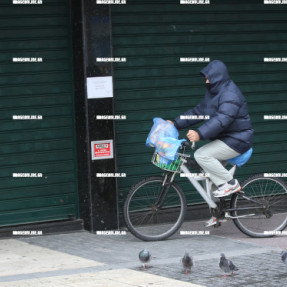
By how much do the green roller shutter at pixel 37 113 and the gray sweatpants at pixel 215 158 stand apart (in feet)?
5.96

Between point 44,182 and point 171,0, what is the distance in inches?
114

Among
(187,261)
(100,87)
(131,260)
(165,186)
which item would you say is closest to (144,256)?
(187,261)

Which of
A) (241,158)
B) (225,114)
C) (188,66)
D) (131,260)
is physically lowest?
(131,260)

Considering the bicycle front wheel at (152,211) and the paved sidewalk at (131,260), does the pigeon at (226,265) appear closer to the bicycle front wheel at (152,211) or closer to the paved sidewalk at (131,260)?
the paved sidewalk at (131,260)

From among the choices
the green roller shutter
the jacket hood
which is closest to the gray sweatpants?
the jacket hood

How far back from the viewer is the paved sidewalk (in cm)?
764

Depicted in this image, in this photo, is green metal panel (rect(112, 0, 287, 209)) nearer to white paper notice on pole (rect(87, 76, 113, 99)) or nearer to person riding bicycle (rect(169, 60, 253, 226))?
white paper notice on pole (rect(87, 76, 113, 99))

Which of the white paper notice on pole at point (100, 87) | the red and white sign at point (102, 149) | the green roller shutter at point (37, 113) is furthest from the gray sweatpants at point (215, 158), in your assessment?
the green roller shutter at point (37, 113)

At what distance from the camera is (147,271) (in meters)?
8.05

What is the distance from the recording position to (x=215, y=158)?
9484 mm

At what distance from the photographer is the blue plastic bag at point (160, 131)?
31.3 feet

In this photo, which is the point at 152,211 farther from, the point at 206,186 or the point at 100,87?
the point at 100,87

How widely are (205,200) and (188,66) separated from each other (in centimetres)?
209

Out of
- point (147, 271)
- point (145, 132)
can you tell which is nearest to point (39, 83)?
point (145, 132)
